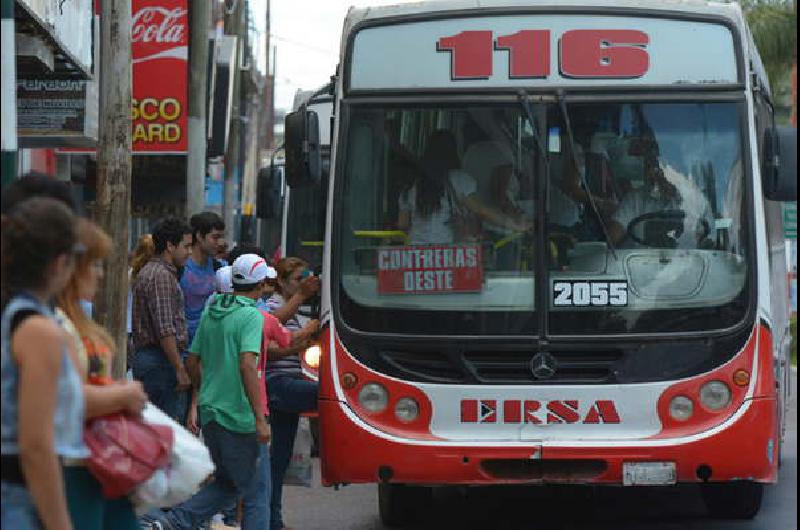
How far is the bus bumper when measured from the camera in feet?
30.0

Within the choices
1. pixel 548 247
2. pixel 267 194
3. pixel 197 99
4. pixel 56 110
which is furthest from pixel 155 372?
A: pixel 197 99

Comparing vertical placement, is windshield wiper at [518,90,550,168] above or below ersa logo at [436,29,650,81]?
below

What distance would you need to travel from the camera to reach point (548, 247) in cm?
940

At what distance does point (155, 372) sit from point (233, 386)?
240 cm

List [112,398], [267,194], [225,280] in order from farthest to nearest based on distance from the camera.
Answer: [267,194] → [225,280] → [112,398]

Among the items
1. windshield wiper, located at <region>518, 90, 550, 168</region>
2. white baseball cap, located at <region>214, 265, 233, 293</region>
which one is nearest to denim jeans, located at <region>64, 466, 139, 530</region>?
white baseball cap, located at <region>214, 265, 233, 293</region>

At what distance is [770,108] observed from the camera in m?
11.0

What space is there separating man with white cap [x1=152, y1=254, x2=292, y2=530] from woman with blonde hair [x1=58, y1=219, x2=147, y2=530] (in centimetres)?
323

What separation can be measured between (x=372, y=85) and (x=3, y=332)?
5272 mm

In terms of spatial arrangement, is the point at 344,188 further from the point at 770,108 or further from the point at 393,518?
the point at 770,108

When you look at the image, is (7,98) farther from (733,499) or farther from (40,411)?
(733,499)

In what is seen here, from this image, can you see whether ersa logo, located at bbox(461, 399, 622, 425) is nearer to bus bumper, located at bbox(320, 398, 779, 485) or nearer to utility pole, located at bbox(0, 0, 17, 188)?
bus bumper, located at bbox(320, 398, 779, 485)

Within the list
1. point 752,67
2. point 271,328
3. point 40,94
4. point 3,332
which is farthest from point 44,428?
point 40,94

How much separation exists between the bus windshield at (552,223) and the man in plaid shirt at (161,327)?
152 centimetres
